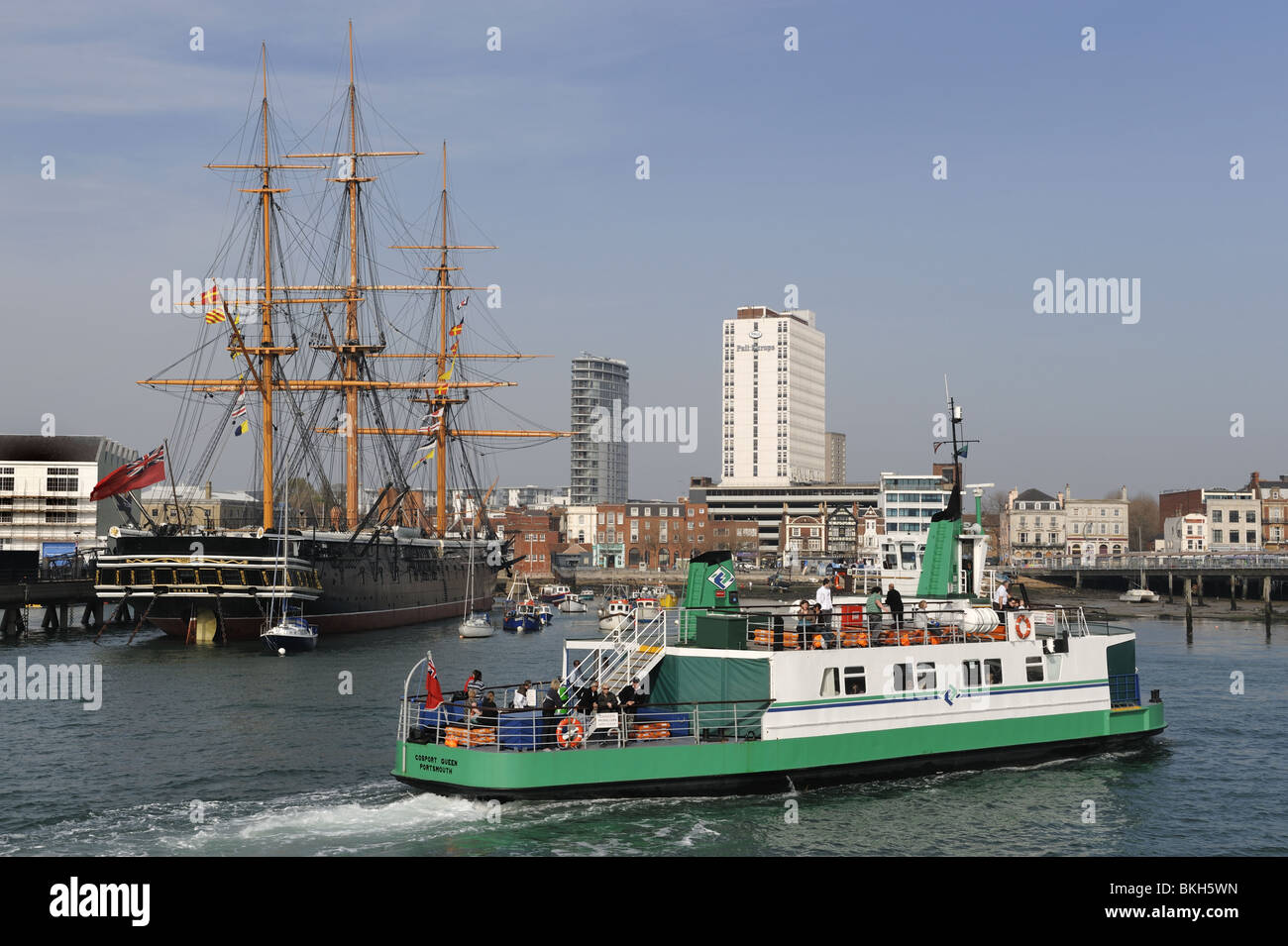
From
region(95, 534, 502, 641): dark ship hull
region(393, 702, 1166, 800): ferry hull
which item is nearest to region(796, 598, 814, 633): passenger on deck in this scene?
region(393, 702, 1166, 800): ferry hull

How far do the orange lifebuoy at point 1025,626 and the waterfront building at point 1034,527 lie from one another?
501 feet

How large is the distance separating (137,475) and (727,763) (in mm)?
45831

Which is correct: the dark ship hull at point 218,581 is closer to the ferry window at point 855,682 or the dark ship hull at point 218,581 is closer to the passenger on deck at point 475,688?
the passenger on deck at point 475,688

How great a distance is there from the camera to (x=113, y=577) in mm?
68250

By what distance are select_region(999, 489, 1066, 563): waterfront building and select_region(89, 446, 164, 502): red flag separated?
457 feet

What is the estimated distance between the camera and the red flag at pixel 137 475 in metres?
60.5

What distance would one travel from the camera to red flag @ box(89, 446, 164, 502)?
6050 centimetres

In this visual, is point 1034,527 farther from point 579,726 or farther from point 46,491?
point 579,726

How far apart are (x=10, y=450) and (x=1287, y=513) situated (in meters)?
156

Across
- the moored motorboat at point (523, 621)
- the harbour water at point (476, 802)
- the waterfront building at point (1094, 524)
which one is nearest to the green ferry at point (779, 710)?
the harbour water at point (476, 802)

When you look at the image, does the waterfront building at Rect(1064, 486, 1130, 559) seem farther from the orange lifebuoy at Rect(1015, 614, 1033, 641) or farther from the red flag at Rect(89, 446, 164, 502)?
the orange lifebuoy at Rect(1015, 614, 1033, 641)

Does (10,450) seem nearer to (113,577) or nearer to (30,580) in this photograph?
(30,580)

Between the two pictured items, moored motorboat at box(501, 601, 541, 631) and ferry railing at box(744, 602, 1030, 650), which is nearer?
ferry railing at box(744, 602, 1030, 650)
